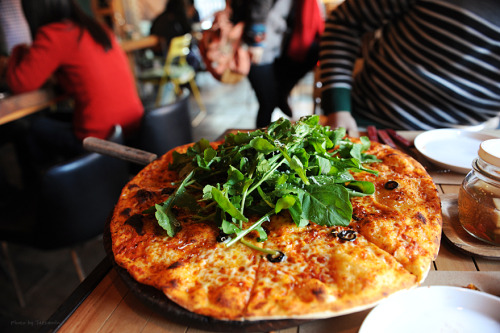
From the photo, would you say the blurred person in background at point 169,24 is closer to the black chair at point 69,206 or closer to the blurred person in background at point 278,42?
the blurred person in background at point 278,42

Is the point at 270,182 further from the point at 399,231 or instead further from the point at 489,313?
the point at 489,313

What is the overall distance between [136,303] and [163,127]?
1585 mm

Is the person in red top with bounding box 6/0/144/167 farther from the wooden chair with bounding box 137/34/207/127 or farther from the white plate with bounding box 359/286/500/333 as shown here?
the wooden chair with bounding box 137/34/207/127

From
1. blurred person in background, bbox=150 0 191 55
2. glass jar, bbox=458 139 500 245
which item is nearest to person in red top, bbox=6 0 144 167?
glass jar, bbox=458 139 500 245

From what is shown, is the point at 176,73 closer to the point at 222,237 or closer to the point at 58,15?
the point at 58,15

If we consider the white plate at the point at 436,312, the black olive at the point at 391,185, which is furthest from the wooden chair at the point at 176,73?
the white plate at the point at 436,312

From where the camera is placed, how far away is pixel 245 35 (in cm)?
253

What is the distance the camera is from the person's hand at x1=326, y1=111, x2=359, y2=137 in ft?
5.80

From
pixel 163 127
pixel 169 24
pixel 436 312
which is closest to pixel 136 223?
pixel 436 312

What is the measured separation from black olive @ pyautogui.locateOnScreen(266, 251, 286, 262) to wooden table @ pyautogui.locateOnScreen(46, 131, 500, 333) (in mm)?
157

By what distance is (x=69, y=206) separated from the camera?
1.67 metres

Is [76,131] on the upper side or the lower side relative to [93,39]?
lower

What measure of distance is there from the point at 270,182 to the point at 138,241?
0.40m

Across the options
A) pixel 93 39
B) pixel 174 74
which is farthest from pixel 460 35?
pixel 174 74
